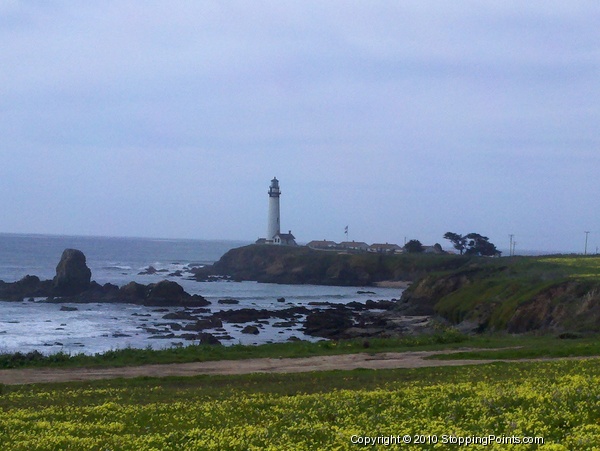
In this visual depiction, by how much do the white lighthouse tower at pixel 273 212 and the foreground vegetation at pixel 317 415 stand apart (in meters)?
131

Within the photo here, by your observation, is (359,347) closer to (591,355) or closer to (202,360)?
(202,360)

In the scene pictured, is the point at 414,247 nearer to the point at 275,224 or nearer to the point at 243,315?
the point at 275,224

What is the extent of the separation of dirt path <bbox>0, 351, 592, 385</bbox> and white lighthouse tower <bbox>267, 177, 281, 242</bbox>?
4775 inches

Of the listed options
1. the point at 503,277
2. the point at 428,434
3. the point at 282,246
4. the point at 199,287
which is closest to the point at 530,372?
the point at 428,434

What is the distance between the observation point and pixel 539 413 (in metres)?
10.9

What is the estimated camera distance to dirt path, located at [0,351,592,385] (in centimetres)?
2608

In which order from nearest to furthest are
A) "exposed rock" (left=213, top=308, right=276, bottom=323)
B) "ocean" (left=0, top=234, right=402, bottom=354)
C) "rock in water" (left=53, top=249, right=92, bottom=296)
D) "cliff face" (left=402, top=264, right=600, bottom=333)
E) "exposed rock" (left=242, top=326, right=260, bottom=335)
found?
"cliff face" (left=402, top=264, right=600, bottom=333) < "ocean" (left=0, top=234, right=402, bottom=354) < "exposed rock" (left=242, top=326, right=260, bottom=335) < "exposed rock" (left=213, top=308, right=276, bottom=323) < "rock in water" (left=53, top=249, right=92, bottom=296)

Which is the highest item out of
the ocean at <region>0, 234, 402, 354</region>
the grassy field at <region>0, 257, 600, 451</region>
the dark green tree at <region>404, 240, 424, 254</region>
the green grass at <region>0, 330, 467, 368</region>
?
the dark green tree at <region>404, 240, 424, 254</region>

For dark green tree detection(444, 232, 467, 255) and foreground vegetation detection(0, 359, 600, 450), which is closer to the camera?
foreground vegetation detection(0, 359, 600, 450)

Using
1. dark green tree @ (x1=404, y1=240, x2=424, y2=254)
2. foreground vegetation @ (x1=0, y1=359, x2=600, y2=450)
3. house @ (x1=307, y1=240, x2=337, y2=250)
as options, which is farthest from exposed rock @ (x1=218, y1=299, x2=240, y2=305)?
house @ (x1=307, y1=240, x2=337, y2=250)

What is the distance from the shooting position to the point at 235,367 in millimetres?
28156

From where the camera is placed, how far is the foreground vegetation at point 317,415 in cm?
1021

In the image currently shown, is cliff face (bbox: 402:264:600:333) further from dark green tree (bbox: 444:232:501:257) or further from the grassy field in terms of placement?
dark green tree (bbox: 444:232:501:257)

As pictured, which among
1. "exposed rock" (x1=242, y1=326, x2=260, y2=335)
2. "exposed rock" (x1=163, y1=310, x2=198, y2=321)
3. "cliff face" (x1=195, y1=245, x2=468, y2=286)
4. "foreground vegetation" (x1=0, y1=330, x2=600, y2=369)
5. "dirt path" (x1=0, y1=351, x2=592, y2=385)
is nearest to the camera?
"dirt path" (x1=0, y1=351, x2=592, y2=385)
